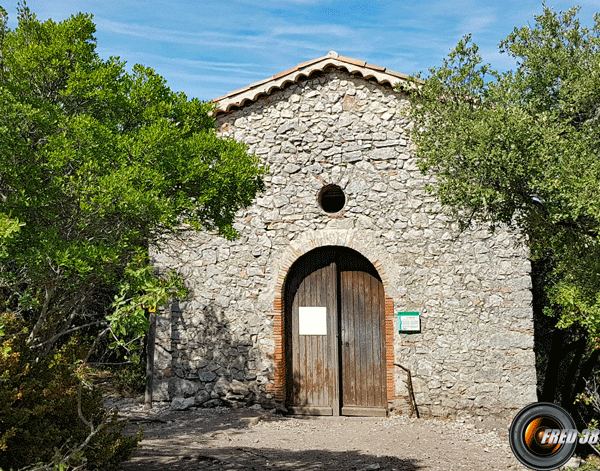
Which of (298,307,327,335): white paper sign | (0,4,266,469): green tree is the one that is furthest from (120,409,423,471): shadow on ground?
(298,307,327,335): white paper sign

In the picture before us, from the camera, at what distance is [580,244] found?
567 cm

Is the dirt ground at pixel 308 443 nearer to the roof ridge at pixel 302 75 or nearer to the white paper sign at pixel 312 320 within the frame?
the white paper sign at pixel 312 320

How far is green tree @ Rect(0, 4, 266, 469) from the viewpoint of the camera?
4289 mm

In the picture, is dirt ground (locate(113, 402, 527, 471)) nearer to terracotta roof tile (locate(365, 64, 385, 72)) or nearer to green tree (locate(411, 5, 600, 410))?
green tree (locate(411, 5, 600, 410))

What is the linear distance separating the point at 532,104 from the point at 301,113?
4.14m

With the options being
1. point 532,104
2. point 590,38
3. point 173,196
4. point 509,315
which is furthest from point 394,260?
point 173,196

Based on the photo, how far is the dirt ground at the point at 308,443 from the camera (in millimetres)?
6125

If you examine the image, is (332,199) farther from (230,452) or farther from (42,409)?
(42,409)

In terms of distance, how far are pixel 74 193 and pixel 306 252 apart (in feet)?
16.5

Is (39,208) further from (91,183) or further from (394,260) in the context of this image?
(394,260)

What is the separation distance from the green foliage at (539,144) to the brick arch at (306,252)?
249cm

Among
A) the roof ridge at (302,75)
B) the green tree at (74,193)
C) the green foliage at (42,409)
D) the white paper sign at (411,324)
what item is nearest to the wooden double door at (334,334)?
the white paper sign at (411,324)

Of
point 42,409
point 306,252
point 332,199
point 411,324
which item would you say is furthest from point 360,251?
point 42,409

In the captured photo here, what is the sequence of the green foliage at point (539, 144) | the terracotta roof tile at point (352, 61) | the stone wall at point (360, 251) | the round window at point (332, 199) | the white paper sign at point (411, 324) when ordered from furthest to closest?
1. the round window at point (332, 199)
2. the terracotta roof tile at point (352, 61)
3. the white paper sign at point (411, 324)
4. the stone wall at point (360, 251)
5. the green foliage at point (539, 144)
